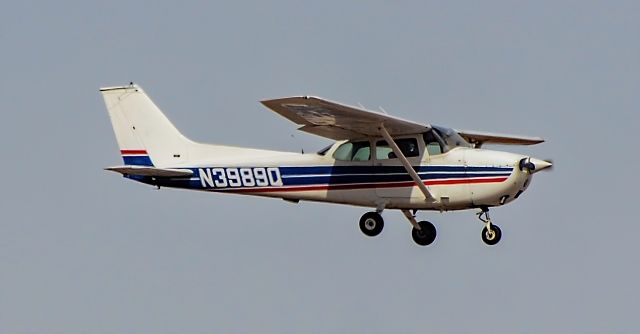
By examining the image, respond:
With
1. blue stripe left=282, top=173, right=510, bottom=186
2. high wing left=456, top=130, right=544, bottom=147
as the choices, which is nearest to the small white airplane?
blue stripe left=282, top=173, right=510, bottom=186

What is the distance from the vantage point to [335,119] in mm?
26734

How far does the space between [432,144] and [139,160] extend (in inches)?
236

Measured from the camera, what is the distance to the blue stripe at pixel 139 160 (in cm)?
2945

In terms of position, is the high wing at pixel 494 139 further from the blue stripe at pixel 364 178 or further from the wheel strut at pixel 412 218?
the blue stripe at pixel 364 178

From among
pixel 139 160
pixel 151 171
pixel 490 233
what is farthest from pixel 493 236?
pixel 139 160

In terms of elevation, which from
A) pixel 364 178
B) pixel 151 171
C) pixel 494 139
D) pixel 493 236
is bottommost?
pixel 493 236

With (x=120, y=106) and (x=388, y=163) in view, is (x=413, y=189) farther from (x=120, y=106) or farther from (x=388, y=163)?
(x=120, y=106)

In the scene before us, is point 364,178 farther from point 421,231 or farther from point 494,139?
point 494,139

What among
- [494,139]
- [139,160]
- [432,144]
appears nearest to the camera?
[432,144]

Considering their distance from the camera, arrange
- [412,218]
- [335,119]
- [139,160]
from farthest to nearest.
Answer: [139,160], [412,218], [335,119]

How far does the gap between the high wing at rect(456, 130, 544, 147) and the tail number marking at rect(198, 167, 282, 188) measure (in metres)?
4.08

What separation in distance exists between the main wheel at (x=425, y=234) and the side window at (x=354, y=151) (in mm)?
1818

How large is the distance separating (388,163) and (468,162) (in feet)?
4.93

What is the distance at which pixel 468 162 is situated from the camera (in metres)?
26.9
